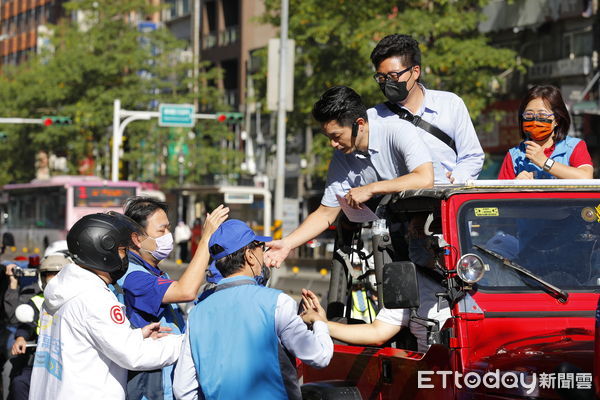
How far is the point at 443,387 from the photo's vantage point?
16.2 feet

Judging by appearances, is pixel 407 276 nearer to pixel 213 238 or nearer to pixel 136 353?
pixel 213 238

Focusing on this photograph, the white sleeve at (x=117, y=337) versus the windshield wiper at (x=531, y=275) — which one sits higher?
the windshield wiper at (x=531, y=275)

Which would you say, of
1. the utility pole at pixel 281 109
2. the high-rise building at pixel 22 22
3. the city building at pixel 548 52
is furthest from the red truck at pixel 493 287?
the high-rise building at pixel 22 22

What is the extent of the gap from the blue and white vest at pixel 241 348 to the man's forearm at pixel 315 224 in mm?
1777

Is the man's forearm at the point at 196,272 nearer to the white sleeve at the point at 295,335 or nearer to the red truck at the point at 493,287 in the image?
the red truck at the point at 493,287

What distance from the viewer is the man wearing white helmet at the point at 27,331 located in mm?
7832

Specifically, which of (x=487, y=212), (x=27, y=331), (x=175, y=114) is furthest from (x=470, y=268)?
(x=175, y=114)

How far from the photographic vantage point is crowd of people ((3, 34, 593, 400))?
4676 millimetres

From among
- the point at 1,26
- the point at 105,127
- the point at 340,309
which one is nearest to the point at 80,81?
the point at 105,127

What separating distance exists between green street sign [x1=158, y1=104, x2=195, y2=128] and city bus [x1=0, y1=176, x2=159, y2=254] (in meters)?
2.50

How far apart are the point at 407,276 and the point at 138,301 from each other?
143 centimetres

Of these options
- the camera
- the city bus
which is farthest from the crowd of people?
the city bus

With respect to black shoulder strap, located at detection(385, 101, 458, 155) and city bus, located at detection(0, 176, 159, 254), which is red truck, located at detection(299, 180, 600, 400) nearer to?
black shoulder strap, located at detection(385, 101, 458, 155)

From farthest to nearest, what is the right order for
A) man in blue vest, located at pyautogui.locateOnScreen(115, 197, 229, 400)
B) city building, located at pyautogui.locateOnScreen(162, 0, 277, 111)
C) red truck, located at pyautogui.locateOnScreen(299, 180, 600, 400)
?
1. city building, located at pyautogui.locateOnScreen(162, 0, 277, 111)
2. man in blue vest, located at pyautogui.locateOnScreen(115, 197, 229, 400)
3. red truck, located at pyautogui.locateOnScreen(299, 180, 600, 400)
